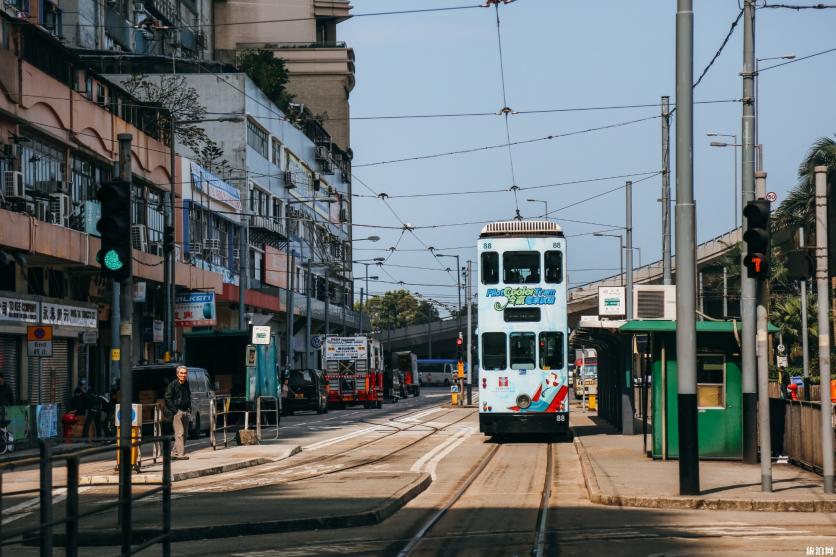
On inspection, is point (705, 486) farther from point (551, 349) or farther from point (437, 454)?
point (551, 349)

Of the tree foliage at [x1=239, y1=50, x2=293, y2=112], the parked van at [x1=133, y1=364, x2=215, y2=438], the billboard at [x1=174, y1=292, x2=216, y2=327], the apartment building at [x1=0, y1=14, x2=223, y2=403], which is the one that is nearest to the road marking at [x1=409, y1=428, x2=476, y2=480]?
the parked van at [x1=133, y1=364, x2=215, y2=438]

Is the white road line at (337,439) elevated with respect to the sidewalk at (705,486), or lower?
lower

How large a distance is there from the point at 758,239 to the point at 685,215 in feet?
3.11

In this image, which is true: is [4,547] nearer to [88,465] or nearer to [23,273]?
[88,465]

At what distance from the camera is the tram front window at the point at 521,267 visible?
3148 cm

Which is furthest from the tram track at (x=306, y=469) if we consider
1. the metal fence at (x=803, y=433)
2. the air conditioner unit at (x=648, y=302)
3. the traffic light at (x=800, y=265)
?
the traffic light at (x=800, y=265)

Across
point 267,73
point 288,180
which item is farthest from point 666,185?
point 267,73

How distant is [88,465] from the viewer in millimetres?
9133

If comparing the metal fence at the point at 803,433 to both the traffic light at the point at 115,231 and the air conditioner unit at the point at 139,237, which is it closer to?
the traffic light at the point at 115,231

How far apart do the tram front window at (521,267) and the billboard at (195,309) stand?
76.8 ft

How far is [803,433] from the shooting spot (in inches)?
859

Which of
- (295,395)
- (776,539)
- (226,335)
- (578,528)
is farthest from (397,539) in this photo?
(295,395)

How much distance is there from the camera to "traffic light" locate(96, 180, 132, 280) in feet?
46.5

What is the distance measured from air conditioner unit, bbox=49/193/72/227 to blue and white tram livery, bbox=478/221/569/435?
15836mm
